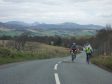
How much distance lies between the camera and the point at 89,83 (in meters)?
13.2

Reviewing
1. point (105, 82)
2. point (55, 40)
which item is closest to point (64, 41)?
point (55, 40)

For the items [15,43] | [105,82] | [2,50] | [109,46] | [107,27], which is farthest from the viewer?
[107,27]

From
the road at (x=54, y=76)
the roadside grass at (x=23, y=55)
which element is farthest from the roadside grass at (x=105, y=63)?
the roadside grass at (x=23, y=55)

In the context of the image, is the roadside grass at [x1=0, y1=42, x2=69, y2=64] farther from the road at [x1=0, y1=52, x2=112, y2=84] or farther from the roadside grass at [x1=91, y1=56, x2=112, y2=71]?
the road at [x1=0, y1=52, x2=112, y2=84]

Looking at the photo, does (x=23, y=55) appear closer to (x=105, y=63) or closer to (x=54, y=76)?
(x=105, y=63)

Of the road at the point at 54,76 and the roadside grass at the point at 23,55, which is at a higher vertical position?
the road at the point at 54,76

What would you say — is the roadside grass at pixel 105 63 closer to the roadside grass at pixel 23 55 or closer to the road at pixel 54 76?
the road at pixel 54 76

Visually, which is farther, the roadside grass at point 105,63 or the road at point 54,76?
the roadside grass at point 105,63

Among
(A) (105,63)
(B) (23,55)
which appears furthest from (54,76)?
(B) (23,55)

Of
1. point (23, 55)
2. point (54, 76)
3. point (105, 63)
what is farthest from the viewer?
point (23, 55)

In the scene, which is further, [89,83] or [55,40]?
[55,40]

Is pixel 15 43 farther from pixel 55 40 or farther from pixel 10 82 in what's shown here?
pixel 55 40

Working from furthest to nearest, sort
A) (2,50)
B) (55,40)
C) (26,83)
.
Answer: (55,40)
(2,50)
(26,83)

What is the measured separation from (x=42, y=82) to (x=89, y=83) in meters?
1.75
